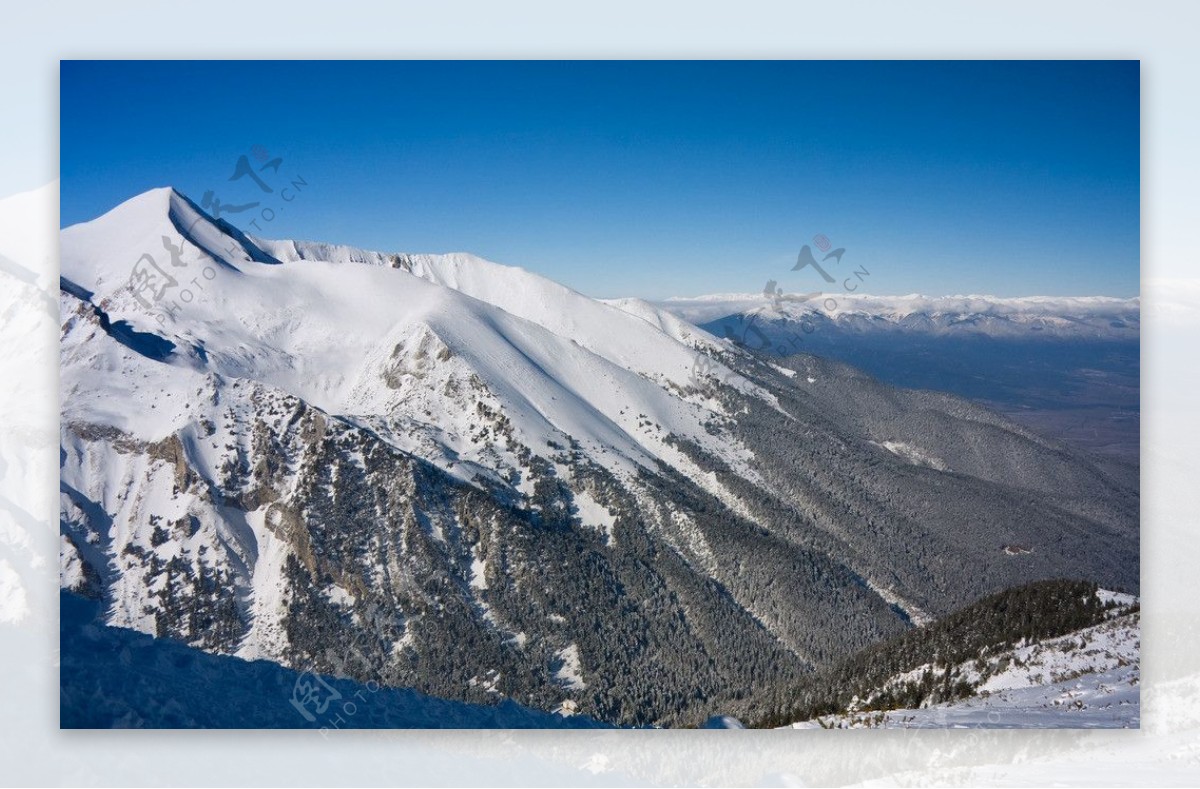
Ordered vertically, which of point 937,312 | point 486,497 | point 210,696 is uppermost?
point 937,312

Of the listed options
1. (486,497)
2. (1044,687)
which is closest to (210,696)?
(486,497)

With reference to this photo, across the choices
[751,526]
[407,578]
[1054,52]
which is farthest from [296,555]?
[1054,52]

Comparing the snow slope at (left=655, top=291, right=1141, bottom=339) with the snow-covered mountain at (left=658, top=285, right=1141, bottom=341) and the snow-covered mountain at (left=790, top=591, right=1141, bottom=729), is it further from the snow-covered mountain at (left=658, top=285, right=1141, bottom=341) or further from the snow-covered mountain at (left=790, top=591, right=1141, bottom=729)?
the snow-covered mountain at (left=790, top=591, right=1141, bottom=729)

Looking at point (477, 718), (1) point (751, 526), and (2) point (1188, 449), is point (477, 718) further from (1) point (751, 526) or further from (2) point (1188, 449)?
(2) point (1188, 449)

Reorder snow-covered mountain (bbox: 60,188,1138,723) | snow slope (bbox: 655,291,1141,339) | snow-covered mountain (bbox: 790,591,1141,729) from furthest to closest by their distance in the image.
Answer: snow slope (bbox: 655,291,1141,339)
snow-covered mountain (bbox: 60,188,1138,723)
snow-covered mountain (bbox: 790,591,1141,729)

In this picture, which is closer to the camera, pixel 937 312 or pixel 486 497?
pixel 486 497

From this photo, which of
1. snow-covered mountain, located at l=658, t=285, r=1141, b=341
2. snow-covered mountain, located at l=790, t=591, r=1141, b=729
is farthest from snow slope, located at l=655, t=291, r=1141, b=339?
snow-covered mountain, located at l=790, t=591, r=1141, b=729

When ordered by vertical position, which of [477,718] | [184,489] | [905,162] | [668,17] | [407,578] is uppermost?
[668,17]

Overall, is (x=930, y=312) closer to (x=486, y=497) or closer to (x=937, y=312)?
(x=937, y=312)
